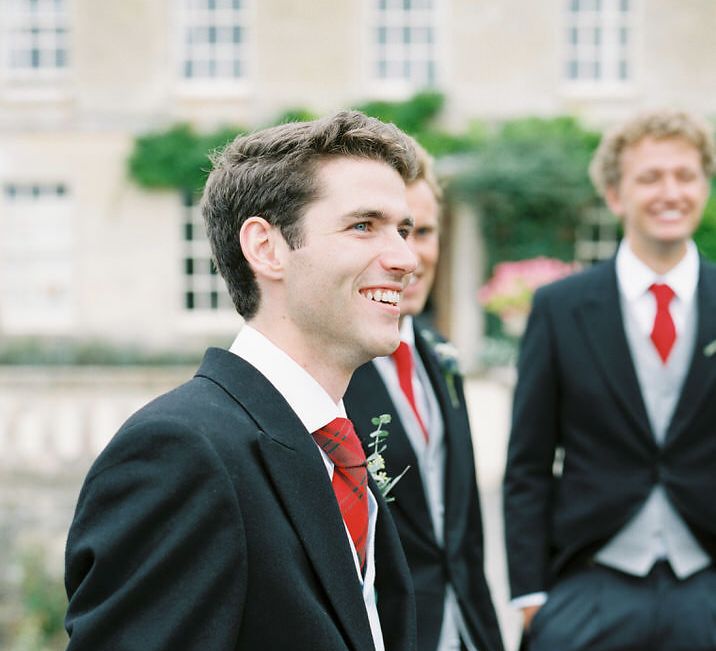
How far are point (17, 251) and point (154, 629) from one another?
15462mm

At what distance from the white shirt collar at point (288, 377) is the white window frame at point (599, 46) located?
48.1 feet

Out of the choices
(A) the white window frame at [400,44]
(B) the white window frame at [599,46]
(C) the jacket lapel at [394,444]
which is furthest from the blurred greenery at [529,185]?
(C) the jacket lapel at [394,444]

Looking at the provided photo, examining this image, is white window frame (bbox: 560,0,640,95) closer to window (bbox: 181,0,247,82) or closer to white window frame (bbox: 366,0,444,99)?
white window frame (bbox: 366,0,444,99)

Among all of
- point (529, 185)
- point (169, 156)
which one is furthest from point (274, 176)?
point (169, 156)

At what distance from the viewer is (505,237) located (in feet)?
49.8

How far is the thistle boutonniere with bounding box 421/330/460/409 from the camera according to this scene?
2604mm

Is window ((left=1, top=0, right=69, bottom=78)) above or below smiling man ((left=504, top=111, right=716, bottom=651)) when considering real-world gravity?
above

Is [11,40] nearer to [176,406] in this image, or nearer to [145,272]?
[145,272]

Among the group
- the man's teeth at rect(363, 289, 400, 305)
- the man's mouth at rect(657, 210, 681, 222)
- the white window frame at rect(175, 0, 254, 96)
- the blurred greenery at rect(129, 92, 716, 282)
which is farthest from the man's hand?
the white window frame at rect(175, 0, 254, 96)

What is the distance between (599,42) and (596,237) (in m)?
3.08

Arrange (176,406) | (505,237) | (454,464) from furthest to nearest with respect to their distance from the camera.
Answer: (505,237)
(454,464)
(176,406)

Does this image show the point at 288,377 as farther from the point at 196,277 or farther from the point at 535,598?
the point at 196,277

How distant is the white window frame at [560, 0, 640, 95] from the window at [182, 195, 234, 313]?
6.30 m

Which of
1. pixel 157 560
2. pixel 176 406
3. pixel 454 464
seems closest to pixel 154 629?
pixel 157 560
